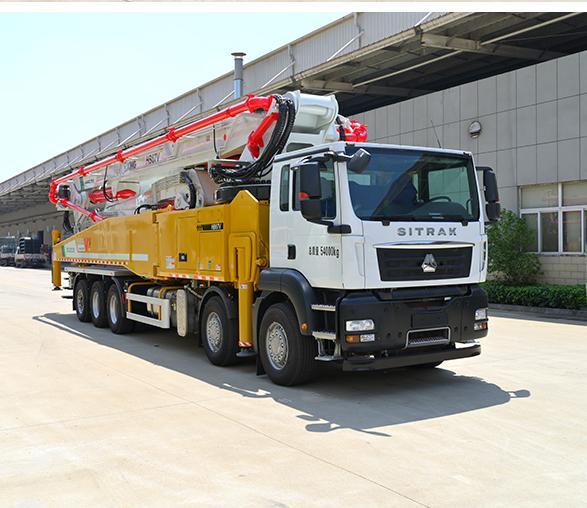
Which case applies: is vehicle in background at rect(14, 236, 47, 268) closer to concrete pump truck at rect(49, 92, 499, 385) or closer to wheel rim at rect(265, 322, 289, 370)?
concrete pump truck at rect(49, 92, 499, 385)

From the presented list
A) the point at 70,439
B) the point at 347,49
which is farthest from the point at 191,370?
the point at 347,49

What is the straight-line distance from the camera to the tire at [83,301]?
15.2 metres

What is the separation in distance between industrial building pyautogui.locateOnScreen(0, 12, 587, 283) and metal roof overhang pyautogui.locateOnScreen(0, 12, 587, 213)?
4cm

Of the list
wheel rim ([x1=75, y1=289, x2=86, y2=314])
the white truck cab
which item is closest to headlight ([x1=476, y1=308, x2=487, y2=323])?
the white truck cab

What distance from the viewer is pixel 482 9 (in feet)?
53.6

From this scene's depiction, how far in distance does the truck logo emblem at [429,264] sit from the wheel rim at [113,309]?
24.7ft

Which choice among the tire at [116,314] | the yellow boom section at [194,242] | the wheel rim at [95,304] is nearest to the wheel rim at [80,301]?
the wheel rim at [95,304]

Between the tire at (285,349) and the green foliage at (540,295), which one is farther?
the green foliage at (540,295)

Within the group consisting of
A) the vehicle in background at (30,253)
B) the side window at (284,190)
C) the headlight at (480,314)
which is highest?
the side window at (284,190)

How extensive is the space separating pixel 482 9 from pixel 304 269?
438 inches

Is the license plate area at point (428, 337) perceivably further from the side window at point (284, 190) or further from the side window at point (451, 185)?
the side window at point (284, 190)

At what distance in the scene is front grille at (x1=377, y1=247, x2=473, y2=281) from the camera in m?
7.57

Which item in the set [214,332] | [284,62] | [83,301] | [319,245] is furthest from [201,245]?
[284,62]

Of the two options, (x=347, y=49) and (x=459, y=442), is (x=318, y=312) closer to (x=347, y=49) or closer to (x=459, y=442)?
(x=459, y=442)
